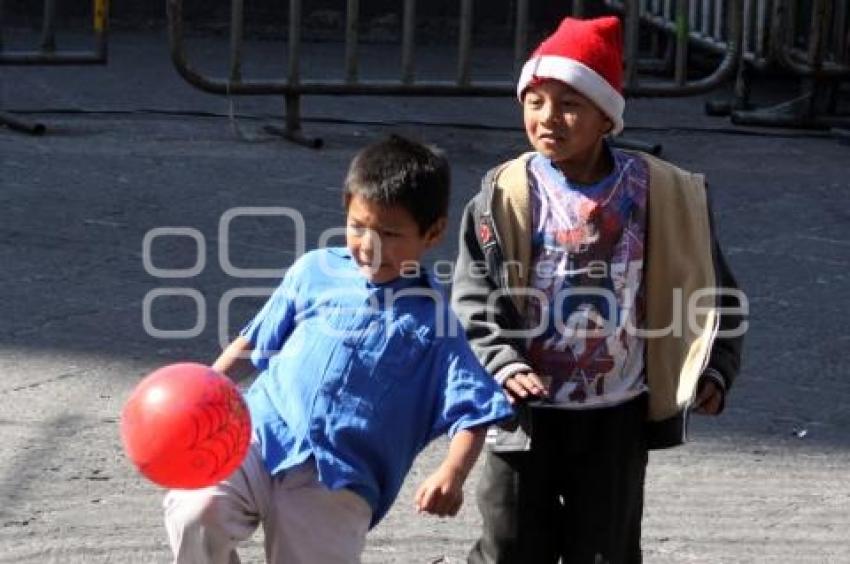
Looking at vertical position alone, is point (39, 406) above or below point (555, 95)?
below

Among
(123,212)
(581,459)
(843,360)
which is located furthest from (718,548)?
(123,212)

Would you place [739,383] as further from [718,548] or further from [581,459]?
[581,459]

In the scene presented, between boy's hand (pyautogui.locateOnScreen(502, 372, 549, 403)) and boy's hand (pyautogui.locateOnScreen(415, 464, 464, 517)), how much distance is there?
0.25m

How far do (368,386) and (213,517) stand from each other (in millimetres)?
336

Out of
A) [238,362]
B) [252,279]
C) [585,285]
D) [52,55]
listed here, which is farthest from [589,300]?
[52,55]

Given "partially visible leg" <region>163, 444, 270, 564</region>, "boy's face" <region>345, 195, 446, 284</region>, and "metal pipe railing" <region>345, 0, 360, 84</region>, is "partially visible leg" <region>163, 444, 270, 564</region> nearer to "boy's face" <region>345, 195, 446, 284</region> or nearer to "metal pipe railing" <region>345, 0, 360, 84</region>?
"boy's face" <region>345, 195, 446, 284</region>

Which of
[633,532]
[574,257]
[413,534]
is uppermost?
[574,257]

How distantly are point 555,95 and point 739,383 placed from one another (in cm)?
241

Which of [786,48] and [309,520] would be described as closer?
[309,520]

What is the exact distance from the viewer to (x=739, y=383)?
226 inches

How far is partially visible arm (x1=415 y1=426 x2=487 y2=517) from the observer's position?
10.3 feet

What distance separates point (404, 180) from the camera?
10.5 ft

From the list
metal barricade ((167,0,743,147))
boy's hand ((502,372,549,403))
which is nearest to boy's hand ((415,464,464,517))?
boy's hand ((502,372,549,403))

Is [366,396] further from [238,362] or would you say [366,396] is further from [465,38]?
[465,38]
